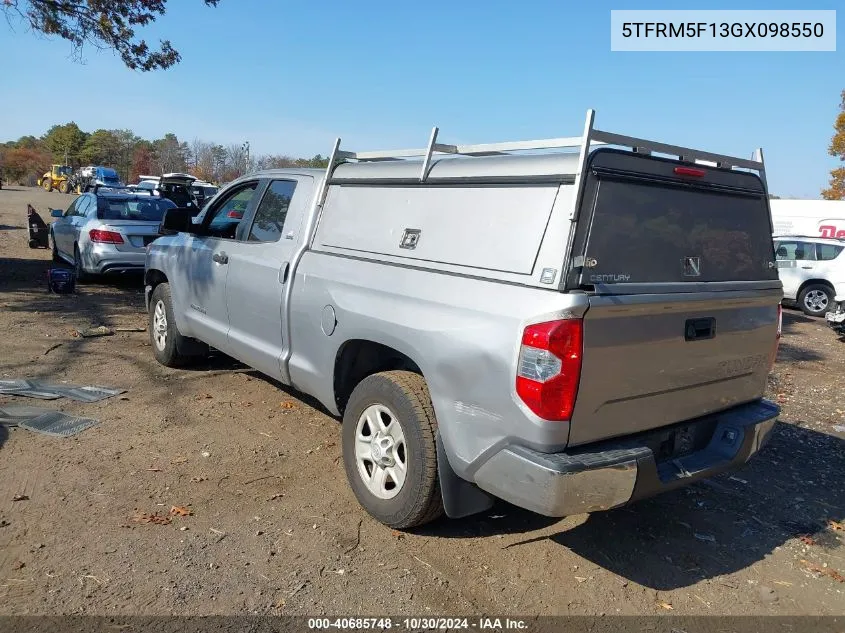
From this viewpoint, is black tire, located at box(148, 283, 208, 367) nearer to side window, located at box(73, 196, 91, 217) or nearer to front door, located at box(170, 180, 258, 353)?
front door, located at box(170, 180, 258, 353)

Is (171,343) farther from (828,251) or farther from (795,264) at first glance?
(828,251)

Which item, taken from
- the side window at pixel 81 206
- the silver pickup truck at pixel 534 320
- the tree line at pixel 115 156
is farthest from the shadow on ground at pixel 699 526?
the tree line at pixel 115 156

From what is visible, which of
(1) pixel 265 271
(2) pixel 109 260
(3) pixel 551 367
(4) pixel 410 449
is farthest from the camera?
(2) pixel 109 260

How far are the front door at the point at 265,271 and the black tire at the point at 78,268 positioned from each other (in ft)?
24.3

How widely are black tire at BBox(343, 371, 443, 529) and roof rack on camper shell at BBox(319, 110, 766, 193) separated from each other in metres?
1.20

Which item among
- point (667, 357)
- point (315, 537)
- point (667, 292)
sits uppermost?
point (667, 292)

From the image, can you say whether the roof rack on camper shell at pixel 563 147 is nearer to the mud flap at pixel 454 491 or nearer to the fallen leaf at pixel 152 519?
the mud flap at pixel 454 491

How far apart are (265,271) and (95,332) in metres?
4.27

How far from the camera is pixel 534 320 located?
2844 mm

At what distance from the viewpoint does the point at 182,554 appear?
3396 mm

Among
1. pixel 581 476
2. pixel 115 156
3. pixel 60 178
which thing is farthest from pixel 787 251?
pixel 115 156

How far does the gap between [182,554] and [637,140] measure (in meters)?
3.10

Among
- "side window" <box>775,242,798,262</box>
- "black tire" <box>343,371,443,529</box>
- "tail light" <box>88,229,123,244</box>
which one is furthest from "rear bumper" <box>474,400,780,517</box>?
"side window" <box>775,242,798,262</box>

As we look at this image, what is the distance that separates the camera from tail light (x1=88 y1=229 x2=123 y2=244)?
1080 cm
